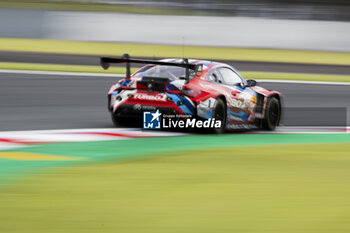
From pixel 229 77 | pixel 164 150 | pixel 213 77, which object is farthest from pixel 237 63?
pixel 164 150

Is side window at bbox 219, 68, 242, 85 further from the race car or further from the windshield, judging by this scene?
the windshield

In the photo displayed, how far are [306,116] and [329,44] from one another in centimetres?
1357

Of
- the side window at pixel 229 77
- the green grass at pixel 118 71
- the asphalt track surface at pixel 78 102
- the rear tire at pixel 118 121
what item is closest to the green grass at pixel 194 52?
the green grass at pixel 118 71

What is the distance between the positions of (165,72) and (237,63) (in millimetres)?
14627

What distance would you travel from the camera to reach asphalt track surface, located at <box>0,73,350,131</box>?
12.2m

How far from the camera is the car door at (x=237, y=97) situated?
428 inches

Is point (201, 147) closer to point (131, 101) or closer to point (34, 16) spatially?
point (131, 101)

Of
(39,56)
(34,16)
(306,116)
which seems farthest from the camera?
(34,16)

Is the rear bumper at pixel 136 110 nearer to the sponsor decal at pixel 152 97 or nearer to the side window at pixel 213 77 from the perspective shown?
the sponsor decal at pixel 152 97

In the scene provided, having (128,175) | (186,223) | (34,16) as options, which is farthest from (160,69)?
(34,16)

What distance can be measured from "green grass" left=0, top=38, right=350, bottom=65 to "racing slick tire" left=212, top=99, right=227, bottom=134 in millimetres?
15134

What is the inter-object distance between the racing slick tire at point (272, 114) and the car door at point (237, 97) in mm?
374

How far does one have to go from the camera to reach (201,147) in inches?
376

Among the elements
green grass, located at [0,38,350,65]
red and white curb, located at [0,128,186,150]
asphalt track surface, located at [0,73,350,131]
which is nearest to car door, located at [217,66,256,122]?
red and white curb, located at [0,128,186,150]
